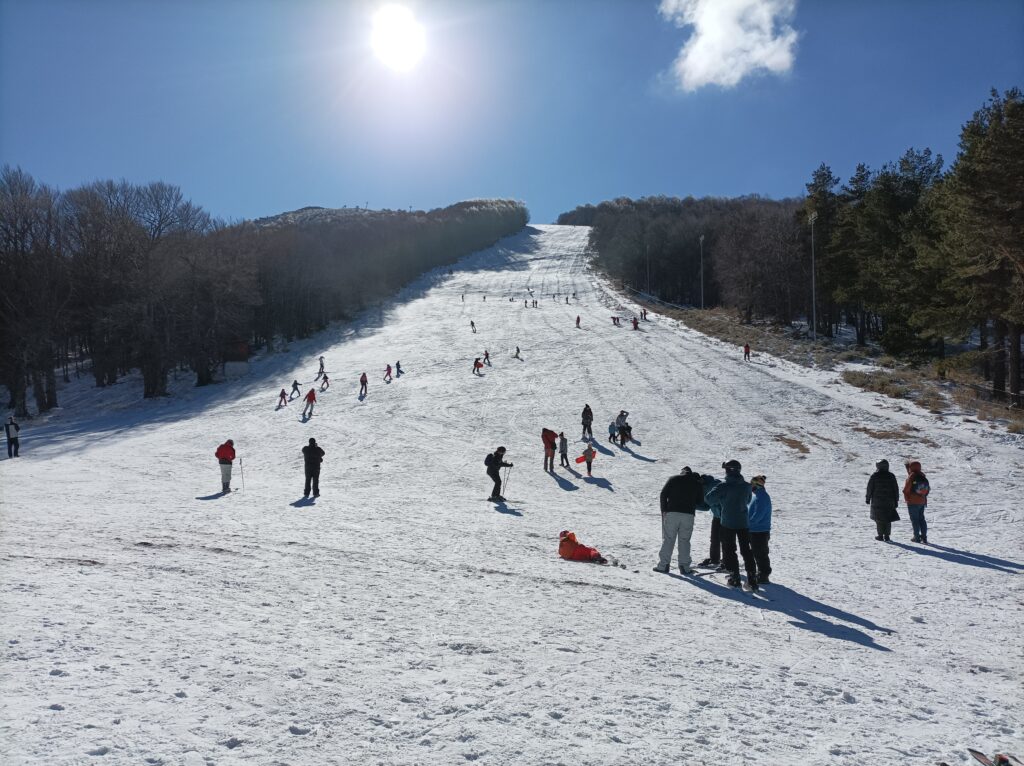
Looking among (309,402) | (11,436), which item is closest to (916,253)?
(309,402)

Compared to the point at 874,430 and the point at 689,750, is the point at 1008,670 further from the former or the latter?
the point at 874,430

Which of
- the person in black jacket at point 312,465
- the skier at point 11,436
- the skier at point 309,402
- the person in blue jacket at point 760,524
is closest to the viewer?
the person in blue jacket at point 760,524

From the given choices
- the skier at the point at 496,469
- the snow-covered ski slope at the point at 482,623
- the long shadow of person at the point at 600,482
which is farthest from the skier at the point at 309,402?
the skier at the point at 496,469

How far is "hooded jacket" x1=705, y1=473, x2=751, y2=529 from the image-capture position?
8.32 metres

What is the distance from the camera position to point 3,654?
490 centimetres

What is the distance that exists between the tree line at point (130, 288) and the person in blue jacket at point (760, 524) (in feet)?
140

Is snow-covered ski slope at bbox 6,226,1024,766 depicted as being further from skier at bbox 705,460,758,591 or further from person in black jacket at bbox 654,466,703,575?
person in black jacket at bbox 654,466,703,575

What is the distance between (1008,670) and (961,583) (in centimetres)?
340

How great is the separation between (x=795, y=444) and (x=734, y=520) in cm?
1570

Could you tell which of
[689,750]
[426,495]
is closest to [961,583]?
[689,750]

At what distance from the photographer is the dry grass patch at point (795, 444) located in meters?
21.4

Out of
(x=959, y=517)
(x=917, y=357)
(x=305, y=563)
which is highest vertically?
(x=917, y=357)

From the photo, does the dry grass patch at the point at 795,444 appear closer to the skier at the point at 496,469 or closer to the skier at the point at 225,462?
the skier at the point at 496,469

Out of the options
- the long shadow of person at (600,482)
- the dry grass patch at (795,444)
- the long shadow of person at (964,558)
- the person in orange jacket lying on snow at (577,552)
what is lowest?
the long shadow of person at (600,482)
